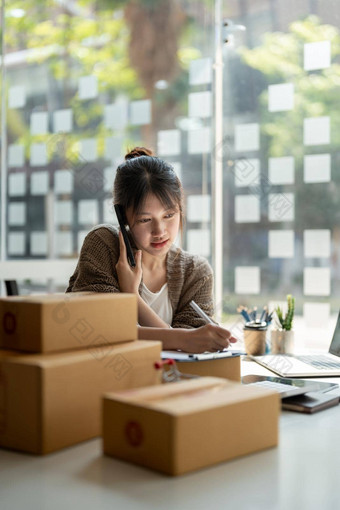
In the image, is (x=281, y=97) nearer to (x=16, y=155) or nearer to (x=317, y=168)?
(x=317, y=168)

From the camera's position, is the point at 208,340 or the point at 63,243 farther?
the point at 63,243

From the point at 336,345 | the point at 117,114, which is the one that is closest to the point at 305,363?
the point at 336,345

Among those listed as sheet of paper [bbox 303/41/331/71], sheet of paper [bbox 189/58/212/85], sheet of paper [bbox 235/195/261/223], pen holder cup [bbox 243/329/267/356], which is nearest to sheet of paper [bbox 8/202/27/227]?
sheet of paper [bbox 189/58/212/85]

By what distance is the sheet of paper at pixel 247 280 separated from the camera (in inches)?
114

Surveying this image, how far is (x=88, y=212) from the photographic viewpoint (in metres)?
3.57

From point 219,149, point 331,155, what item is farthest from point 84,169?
point 331,155

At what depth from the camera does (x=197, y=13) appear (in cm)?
312

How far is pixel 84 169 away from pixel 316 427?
8.99ft

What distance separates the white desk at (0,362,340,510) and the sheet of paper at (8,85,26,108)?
10.2 feet

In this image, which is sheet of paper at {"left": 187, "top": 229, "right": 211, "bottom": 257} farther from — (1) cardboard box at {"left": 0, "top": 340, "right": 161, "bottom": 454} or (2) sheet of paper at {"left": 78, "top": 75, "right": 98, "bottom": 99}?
(1) cardboard box at {"left": 0, "top": 340, "right": 161, "bottom": 454}

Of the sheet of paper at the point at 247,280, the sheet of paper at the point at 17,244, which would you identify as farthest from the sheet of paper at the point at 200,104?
the sheet of paper at the point at 17,244

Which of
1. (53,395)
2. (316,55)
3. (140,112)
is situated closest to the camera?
(53,395)

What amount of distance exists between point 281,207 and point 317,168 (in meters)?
0.25

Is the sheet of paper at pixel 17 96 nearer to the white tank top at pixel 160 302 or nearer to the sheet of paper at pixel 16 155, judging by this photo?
the sheet of paper at pixel 16 155
